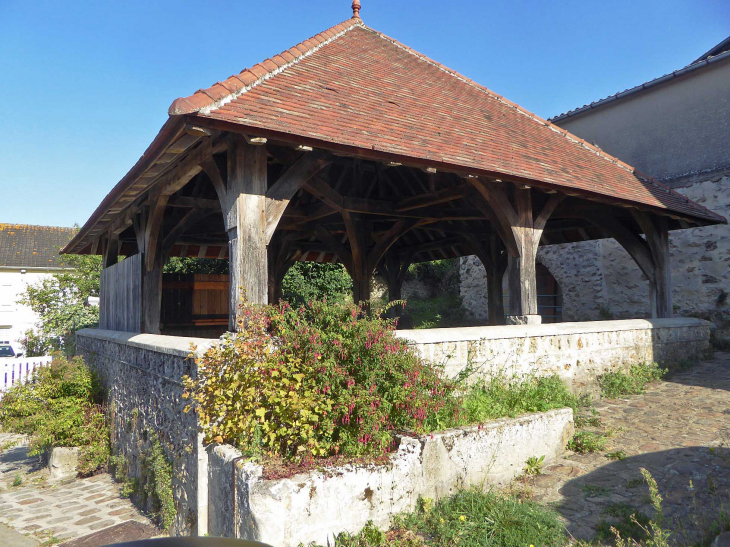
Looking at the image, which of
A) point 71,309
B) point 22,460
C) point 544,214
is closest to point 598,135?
point 544,214

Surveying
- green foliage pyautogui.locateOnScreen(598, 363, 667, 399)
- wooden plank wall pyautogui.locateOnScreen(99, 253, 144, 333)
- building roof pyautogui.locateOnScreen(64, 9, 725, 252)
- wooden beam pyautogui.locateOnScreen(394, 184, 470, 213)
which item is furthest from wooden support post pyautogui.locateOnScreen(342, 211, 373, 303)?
green foliage pyautogui.locateOnScreen(598, 363, 667, 399)

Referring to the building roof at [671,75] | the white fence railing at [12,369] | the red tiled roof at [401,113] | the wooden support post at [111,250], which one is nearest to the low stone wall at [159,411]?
the red tiled roof at [401,113]

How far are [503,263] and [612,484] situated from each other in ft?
23.2

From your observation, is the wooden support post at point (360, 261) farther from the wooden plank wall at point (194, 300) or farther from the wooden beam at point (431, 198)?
the wooden plank wall at point (194, 300)

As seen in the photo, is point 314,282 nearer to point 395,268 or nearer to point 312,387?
point 395,268

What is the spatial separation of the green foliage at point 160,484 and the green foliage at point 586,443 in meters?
3.66

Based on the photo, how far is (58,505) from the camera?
18.8 feet

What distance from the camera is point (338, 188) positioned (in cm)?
807

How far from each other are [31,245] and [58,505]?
20330 millimetres

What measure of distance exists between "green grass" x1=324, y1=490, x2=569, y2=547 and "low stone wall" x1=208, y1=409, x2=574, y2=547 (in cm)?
9

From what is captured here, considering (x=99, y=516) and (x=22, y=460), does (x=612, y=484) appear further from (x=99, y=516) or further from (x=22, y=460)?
(x=22, y=460)

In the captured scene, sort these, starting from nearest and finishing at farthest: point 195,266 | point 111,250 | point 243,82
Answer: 1. point 243,82
2. point 111,250
3. point 195,266

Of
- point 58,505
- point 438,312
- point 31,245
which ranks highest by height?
point 31,245

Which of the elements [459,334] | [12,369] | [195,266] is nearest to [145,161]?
[459,334]
